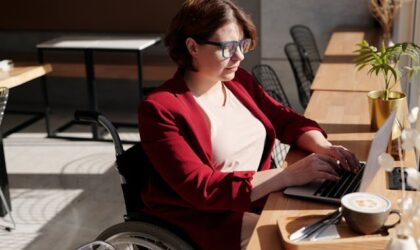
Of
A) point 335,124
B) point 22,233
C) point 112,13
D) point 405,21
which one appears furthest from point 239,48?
point 112,13

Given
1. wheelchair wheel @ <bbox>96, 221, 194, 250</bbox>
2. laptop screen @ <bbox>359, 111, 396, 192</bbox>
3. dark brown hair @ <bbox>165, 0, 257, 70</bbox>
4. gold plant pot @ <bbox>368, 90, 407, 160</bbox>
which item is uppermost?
dark brown hair @ <bbox>165, 0, 257, 70</bbox>

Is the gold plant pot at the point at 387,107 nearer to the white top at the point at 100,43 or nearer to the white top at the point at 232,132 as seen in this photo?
the white top at the point at 232,132

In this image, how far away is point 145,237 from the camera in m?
1.82

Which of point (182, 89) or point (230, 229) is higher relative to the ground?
point (182, 89)

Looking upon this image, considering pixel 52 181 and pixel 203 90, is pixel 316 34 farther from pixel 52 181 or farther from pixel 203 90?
pixel 203 90

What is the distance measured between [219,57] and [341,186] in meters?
0.56

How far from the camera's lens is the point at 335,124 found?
247 centimetres

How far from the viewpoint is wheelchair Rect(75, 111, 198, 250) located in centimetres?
180

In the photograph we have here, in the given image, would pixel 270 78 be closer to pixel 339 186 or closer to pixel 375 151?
pixel 339 186

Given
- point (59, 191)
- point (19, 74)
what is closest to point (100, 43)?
point (19, 74)

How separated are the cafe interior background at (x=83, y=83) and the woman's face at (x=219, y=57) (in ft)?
5.27

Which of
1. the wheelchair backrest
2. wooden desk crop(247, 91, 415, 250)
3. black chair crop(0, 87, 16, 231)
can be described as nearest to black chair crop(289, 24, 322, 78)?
wooden desk crop(247, 91, 415, 250)

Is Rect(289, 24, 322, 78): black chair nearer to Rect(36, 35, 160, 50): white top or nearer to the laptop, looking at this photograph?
Rect(36, 35, 160, 50): white top

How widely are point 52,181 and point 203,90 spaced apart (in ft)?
7.55
